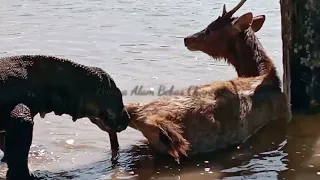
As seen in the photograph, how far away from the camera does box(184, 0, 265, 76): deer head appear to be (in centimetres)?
665

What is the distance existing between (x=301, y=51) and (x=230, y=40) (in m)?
0.70

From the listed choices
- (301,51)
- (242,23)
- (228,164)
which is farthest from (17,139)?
(301,51)

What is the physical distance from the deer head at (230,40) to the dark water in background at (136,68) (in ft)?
2.20

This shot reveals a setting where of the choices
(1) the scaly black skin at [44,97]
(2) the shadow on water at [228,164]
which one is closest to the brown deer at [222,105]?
(2) the shadow on water at [228,164]

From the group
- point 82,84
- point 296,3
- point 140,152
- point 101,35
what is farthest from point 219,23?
point 101,35

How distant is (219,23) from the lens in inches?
263

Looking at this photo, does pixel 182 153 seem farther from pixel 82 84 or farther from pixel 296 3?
pixel 296 3

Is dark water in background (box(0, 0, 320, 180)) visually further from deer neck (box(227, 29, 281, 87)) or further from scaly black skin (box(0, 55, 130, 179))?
deer neck (box(227, 29, 281, 87))

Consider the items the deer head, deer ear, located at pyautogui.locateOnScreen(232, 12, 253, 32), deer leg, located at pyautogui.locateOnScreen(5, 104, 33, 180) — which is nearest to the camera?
deer leg, located at pyautogui.locateOnScreen(5, 104, 33, 180)

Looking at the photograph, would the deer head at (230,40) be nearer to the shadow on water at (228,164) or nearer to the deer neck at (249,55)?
the deer neck at (249,55)

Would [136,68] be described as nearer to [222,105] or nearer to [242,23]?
[242,23]

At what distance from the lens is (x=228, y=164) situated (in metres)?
5.28

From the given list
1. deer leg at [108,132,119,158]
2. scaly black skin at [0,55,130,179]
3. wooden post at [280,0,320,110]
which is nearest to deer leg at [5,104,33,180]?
scaly black skin at [0,55,130,179]

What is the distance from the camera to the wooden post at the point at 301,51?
646cm
